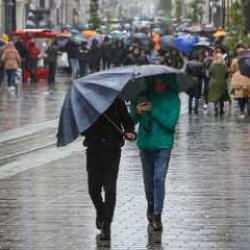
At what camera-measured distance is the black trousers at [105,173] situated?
1193 centimetres

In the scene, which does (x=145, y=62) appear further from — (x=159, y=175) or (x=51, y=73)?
(x=159, y=175)

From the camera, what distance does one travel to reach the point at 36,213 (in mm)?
13977

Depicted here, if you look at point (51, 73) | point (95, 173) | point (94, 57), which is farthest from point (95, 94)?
point (94, 57)

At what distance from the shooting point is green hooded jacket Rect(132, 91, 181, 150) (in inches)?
487

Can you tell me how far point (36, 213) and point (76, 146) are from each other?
8.50m

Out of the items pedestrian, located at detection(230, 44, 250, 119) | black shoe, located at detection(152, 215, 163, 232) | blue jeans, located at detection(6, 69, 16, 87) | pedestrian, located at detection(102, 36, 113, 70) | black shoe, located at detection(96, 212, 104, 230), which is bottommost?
pedestrian, located at detection(102, 36, 113, 70)

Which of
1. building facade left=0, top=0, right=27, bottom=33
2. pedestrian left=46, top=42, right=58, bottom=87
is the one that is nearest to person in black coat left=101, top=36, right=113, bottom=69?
pedestrian left=46, top=42, right=58, bottom=87

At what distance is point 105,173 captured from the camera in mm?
11977

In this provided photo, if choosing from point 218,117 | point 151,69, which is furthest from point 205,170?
point 218,117

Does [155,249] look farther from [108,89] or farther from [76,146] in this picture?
[76,146]

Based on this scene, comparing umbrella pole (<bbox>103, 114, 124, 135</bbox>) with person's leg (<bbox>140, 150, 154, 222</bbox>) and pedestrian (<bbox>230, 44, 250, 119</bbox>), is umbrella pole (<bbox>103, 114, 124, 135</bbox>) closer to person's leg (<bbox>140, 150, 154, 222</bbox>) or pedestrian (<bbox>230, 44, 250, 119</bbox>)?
person's leg (<bbox>140, 150, 154, 222</bbox>)

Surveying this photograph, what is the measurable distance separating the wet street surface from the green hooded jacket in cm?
91

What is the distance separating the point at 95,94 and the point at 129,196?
146 inches

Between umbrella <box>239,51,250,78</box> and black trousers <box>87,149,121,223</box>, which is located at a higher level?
black trousers <box>87,149,121,223</box>
